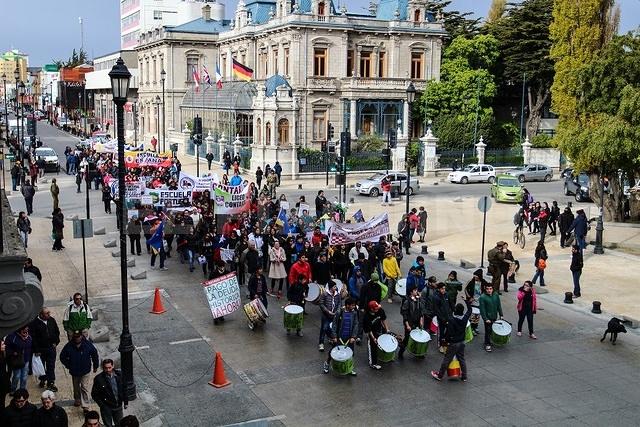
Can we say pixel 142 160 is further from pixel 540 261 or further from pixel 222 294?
pixel 540 261

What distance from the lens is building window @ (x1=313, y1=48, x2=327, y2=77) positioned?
59562 mm

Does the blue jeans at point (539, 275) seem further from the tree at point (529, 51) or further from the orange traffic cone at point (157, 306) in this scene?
the tree at point (529, 51)

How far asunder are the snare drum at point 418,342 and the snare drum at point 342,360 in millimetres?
1577

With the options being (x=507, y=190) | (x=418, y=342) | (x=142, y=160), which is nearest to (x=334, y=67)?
(x=507, y=190)

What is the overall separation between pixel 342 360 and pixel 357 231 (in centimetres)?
751

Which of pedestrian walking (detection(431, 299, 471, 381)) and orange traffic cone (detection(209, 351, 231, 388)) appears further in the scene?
pedestrian walking (detection(431, 299, 471, 381))

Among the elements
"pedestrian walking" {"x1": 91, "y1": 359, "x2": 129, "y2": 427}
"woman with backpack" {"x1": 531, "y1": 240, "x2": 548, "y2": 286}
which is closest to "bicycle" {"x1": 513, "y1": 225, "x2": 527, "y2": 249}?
"woman with backpack" {"x1": 531, "y1": 240, "x2": 548, "y2": 286}

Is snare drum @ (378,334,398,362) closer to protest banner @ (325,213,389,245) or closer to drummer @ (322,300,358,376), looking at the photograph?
drummer @ (322,300,358,376)

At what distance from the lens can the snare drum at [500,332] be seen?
621 inches

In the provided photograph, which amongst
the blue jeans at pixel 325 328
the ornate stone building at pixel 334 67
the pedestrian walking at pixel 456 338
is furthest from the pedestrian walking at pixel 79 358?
the ornate stone building at pixel 334 67

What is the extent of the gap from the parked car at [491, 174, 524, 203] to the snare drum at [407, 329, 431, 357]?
2501cm

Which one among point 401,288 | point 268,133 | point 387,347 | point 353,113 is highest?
point 353,113

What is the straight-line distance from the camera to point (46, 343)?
13.1m

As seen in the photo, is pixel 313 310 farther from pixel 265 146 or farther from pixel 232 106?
pixel 232 106
